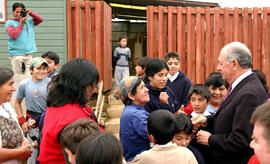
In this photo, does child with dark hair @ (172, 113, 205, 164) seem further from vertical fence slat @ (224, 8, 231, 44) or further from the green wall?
vertical fence slat @ (224, 8, 231, 44)

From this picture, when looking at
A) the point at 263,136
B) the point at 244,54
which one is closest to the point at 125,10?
the point at 244,54

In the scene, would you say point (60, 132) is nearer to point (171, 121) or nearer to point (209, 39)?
point (171, 121)

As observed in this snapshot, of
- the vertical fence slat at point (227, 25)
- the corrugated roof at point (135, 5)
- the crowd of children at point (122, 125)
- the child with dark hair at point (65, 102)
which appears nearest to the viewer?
the crowd of children at point (122, 125)

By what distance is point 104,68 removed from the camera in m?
8.12

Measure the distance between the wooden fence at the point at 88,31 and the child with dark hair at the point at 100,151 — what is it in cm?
657

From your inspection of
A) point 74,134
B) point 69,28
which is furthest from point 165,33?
point 74,134

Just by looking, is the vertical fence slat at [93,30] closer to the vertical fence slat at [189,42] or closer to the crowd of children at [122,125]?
the vertical fence slat at [189,42]

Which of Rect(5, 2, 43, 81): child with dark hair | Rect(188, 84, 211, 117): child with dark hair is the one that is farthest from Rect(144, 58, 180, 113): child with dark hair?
Rect(5, 2, 43, 81): child with dark hair

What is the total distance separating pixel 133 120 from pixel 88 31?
595cm

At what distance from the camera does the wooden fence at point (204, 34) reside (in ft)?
Answer: 28.3

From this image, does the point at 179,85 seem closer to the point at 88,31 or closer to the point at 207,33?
the point at 88,31

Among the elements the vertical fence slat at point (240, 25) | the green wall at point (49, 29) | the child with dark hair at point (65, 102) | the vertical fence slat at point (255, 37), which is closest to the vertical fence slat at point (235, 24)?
the vertical fence slat at point (240, 25)

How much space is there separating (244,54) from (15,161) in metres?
2.27

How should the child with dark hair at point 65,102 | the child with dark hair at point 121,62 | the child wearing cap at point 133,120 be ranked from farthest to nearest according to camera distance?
the child with dark hair at point 121,62, the child wearing cap at point 133,120, the child with dark hair at point 65,102
